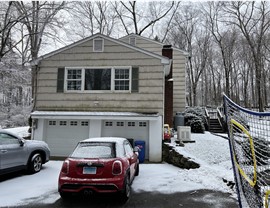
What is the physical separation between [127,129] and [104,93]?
7.20 ft

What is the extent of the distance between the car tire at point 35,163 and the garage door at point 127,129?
3799 mm

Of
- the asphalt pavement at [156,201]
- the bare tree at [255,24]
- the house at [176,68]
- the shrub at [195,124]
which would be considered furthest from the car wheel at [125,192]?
the bare tree at [255,24]

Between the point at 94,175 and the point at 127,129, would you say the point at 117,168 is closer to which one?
the point at 94,175

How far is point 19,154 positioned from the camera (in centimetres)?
723

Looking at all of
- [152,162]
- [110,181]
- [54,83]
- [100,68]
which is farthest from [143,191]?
[54,83]

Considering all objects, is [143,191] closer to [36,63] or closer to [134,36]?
[36,63]

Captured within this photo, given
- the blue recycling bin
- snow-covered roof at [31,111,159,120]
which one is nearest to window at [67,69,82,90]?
snow-covered roof at [31,111,159,120]

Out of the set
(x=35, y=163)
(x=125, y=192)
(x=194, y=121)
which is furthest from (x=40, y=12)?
(x=125, y=192)

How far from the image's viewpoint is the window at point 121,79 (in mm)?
11422

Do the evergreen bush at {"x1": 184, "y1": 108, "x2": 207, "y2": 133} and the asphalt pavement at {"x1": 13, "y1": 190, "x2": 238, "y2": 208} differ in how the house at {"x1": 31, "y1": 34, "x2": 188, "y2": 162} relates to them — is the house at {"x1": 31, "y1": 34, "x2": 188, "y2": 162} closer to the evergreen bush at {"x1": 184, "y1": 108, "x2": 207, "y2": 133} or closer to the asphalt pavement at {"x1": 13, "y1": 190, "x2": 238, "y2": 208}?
the evergreen bush at {"x1": 184, "y1": 108, "x2": 207, "y2": 133}

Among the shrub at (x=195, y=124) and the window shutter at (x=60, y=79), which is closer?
the window shutter at (x=60, y=79)

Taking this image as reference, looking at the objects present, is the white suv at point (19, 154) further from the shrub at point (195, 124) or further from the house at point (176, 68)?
the house at point (176, 68)

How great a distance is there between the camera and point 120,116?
10688mm

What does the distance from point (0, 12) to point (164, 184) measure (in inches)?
577
